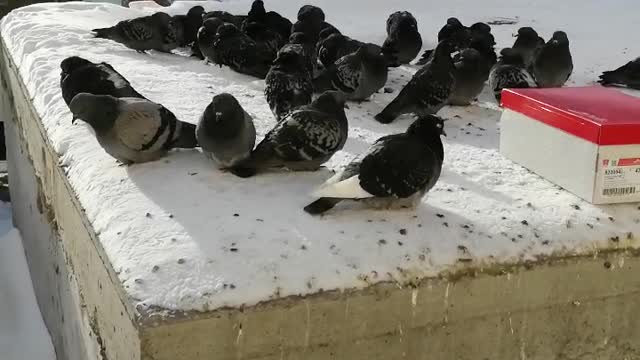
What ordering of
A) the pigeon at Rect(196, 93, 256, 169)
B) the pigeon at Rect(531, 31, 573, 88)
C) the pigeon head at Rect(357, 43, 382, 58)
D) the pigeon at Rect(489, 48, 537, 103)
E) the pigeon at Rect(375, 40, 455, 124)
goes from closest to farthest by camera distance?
the pigeon at Rect(196, 93, 256, 169) → the pigeon at Rect(375, 40, 455, 124) → the pigeon at Rect(489, 48, 537, 103) → the pigeon head at Rect(357, 43, 382, 58) → the pigeon at Rect(531, 31, 573, 88)

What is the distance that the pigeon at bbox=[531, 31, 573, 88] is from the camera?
485 centimetres

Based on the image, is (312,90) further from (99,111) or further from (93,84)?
(99,111)

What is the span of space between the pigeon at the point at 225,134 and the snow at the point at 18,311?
237 cm

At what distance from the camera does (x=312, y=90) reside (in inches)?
177

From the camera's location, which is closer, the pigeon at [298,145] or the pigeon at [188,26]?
the pigeon at [298,145]

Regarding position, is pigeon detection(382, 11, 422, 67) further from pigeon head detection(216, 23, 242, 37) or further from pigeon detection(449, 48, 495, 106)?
pigeon head detection(216, 23, 242, 37)

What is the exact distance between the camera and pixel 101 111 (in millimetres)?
3332

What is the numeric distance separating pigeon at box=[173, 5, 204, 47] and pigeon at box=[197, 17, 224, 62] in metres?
0.46

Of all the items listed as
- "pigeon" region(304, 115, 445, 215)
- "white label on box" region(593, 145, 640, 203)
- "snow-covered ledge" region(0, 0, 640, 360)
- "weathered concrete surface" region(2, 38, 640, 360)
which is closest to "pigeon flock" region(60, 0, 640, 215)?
"pigeon" region(304, 115, 445, 215)

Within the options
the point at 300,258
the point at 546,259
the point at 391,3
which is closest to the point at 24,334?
the point at 300,258

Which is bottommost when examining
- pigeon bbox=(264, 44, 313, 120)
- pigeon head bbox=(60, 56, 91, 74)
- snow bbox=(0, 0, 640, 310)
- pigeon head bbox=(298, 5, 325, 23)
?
snow bbox=(0, 0, 640, 310)

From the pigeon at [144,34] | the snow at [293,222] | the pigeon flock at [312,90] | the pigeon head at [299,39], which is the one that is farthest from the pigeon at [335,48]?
the pigeon at [144,34]

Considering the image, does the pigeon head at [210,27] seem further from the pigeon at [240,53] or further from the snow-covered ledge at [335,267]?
the snow-covered ledge at [335,267]

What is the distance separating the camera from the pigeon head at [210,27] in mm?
5625
